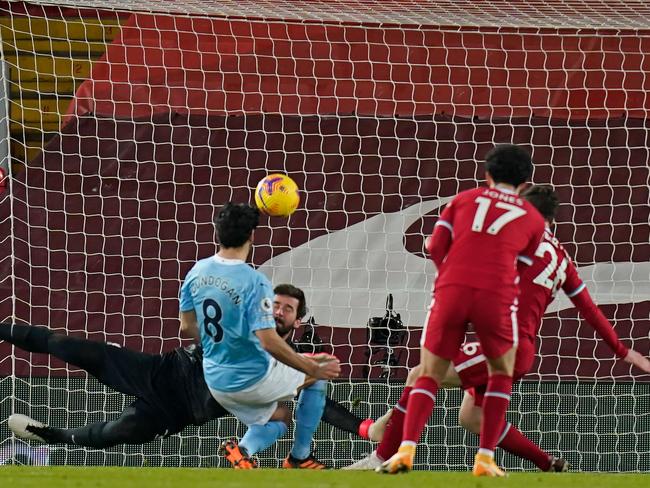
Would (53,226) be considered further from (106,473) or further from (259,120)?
(106,473)

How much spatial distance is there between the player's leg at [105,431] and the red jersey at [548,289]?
2373 millimetres

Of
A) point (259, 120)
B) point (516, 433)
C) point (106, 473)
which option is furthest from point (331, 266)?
point (106, 473)

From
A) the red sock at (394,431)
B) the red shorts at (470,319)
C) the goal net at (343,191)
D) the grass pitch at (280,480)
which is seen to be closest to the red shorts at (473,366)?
the red sock at (394,431)

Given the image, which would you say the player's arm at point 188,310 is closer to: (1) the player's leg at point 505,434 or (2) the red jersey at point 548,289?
(1) the player's leg at point 505,434

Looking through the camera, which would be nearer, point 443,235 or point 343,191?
point 443,235

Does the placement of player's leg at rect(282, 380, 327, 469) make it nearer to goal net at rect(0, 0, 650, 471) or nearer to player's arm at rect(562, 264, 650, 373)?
goal net at rect(0, 0, 650, 471)

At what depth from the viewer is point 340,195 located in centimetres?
895

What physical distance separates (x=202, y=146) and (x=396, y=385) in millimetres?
2242

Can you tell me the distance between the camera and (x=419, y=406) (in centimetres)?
544

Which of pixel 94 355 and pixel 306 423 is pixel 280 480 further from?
pixel 94 355

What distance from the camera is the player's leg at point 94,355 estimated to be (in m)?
7.14

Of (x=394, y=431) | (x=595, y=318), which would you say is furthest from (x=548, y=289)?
(x=394, y=431)

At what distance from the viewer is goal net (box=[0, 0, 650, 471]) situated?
882 cm

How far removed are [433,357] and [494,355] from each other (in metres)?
0.27
